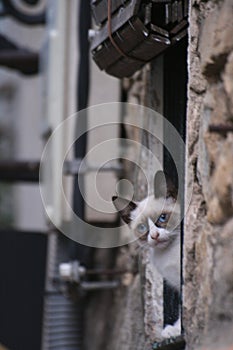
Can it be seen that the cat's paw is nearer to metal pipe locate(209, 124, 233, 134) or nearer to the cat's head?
the cat's head

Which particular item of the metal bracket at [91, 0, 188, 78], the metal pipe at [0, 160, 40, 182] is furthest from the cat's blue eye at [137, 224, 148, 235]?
the metal pipe at [0, 160, 40, 182]

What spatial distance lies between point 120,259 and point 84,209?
0.28 metres

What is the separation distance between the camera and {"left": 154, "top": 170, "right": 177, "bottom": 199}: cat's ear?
2.31 meters

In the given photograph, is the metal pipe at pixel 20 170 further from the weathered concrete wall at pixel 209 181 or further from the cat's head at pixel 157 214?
the weathered concrete wall at pixel 209 181

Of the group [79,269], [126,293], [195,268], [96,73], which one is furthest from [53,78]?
[195,268]

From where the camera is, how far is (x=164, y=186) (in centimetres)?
233

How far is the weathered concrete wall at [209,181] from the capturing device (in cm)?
168

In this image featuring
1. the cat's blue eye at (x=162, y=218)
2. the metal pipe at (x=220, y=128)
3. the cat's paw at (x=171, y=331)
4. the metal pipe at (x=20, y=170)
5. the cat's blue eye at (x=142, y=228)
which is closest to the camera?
the metal pipe at (x=220, y=128)

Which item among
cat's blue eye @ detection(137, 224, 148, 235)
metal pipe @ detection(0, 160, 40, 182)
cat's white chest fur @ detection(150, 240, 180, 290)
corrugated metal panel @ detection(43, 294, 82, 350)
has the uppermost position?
cat's blue eye @ detection(137, 224, 148, 235)

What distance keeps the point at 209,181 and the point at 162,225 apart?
25.7 inches

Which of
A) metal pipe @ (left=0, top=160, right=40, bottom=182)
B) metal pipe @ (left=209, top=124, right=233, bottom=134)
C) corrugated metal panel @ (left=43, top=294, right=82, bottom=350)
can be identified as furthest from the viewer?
metal pipe @ (left=0, top=160, right=40, bottom=182)

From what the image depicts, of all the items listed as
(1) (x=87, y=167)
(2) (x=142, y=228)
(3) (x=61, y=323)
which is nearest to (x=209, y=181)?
(2) (x=142, y=228)

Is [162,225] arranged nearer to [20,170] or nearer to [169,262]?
[169,262]

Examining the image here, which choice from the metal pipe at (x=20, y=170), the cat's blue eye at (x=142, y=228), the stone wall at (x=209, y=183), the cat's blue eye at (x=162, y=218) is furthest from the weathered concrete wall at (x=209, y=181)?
the metal pipe at (x=20, y=170)
